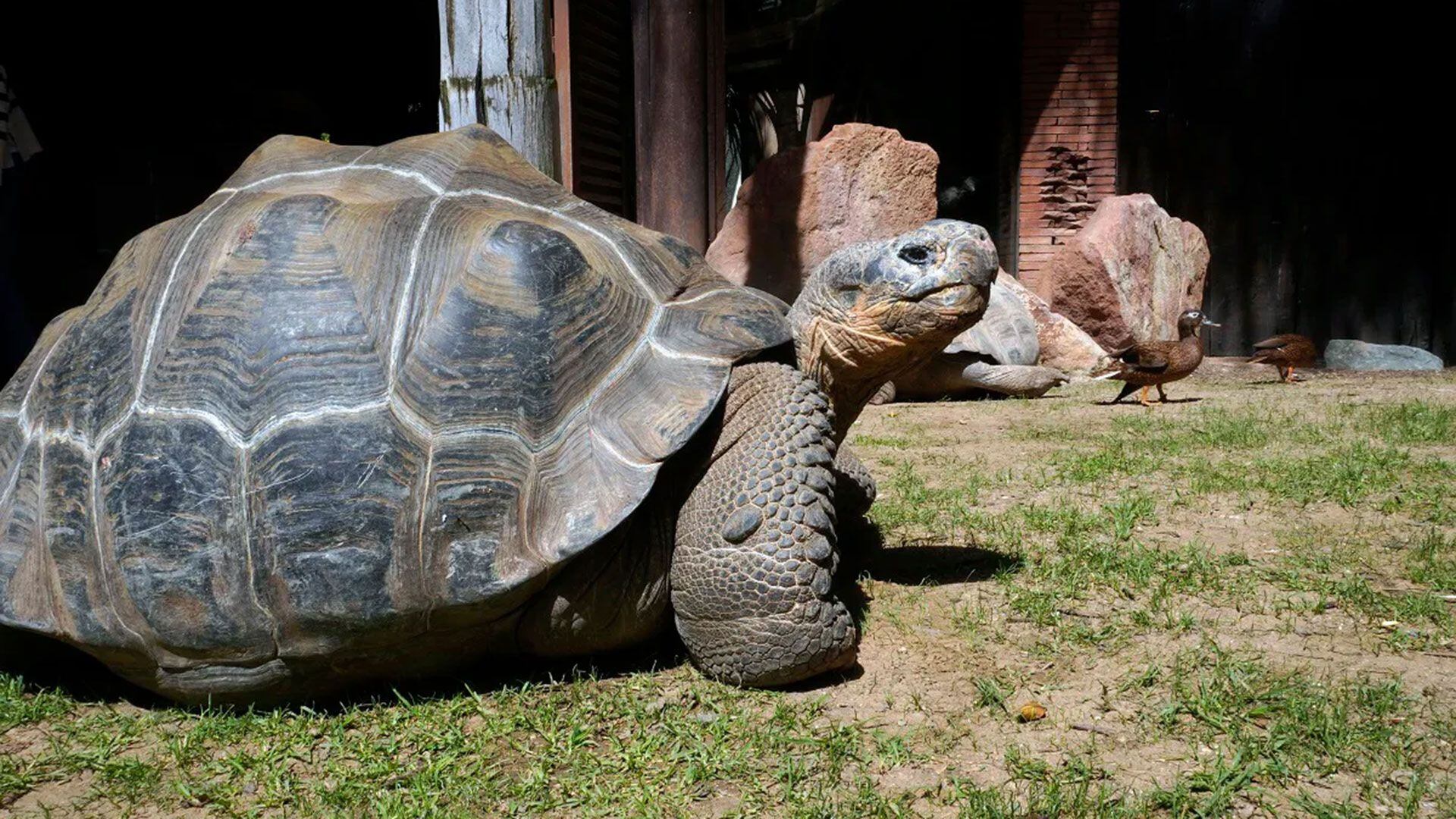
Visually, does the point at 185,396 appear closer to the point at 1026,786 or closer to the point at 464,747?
the point at 464,747

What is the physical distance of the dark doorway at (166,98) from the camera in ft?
20.4

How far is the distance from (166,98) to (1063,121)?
7.22 metres

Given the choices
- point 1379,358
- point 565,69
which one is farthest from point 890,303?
point 1379,358

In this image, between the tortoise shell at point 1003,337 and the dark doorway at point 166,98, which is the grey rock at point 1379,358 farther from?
the dark doorway at point 166,98

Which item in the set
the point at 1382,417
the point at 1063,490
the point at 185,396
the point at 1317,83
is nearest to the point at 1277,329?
the point at 1317,83

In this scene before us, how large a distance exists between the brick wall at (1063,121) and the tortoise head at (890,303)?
23.9 feet

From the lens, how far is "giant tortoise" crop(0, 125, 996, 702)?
6.67ft

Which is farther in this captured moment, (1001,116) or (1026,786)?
(1001,116)

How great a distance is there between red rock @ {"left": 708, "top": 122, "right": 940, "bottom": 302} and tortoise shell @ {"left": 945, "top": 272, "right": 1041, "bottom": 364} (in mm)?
915

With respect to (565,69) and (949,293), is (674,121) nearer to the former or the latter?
(565,69)

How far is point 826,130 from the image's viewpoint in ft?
36.7

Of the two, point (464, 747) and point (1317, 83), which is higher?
point (1317, 83)

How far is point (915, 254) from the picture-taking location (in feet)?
8.25

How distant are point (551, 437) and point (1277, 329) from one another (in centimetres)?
956
